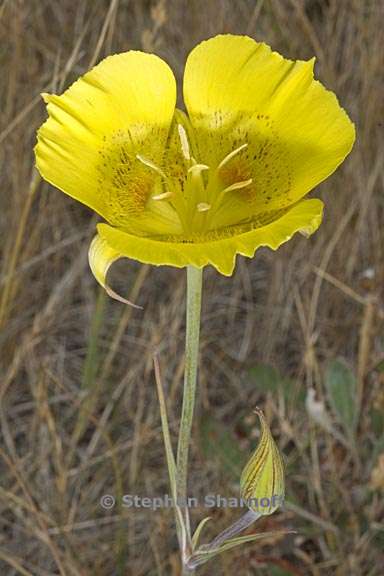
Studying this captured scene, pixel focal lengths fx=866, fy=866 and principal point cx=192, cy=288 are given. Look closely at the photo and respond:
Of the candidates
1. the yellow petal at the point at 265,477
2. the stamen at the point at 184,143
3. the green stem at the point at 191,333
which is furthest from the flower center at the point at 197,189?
the yellow petal at the point at 265,477

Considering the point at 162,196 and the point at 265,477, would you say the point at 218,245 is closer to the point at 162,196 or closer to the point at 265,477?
the point at 162,196

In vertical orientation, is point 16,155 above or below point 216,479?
above

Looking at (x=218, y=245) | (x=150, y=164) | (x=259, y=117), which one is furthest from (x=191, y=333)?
(x=259, y=117)

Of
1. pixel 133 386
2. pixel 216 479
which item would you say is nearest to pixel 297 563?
pixel 216 479

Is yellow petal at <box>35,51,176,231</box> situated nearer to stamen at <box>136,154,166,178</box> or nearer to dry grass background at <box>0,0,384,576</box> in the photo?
stamen at <box>136,154,166,178</box>

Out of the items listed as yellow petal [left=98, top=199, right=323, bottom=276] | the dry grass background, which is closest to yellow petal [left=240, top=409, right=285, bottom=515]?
yellow petal [left=98, top=199, right=323, bottom=276]

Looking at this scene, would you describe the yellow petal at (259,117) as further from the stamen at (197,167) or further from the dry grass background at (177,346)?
the dry grass background at (177,346)

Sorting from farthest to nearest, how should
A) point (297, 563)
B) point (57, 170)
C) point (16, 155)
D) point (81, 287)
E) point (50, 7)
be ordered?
point (50, 7), point (81, 287), point (16, 155), point (297, 563), point (57, 170)

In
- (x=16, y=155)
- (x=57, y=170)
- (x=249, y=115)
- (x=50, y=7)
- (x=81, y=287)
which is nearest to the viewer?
(x=57, y=170)

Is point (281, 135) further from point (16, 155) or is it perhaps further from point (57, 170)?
point (16, 155)
